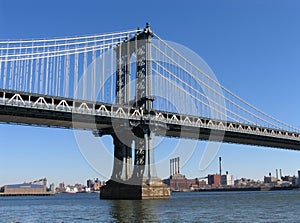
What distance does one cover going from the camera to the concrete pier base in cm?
5912

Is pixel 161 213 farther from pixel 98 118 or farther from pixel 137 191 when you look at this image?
pixel 98 118

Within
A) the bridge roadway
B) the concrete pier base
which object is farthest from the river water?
the bridge roadway

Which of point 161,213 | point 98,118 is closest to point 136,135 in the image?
point 98,118

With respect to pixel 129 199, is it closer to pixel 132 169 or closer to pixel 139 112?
pixel 132 169

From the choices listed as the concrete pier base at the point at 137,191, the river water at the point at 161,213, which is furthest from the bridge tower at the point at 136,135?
the river water at the point at 161,213

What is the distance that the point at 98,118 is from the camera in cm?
6259

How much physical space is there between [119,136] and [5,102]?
66.0 ft

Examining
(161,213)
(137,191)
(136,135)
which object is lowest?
(161,213)

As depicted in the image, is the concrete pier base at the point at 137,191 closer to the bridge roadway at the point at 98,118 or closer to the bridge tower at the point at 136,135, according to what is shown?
A: the bridge tower at the point at 136,135

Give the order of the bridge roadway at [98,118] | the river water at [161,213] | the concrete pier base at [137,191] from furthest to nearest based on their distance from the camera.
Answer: the concrete pier base at [137,191] < the bridge roadway at [98,118] < the river water at [161,213]

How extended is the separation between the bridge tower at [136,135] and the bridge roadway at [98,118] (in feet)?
4.50

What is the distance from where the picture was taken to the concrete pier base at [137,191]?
5912cm

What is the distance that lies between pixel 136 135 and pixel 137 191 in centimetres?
977

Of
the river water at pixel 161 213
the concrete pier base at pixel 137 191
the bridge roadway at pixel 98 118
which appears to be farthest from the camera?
the concrete pier base at pixel 137 191
